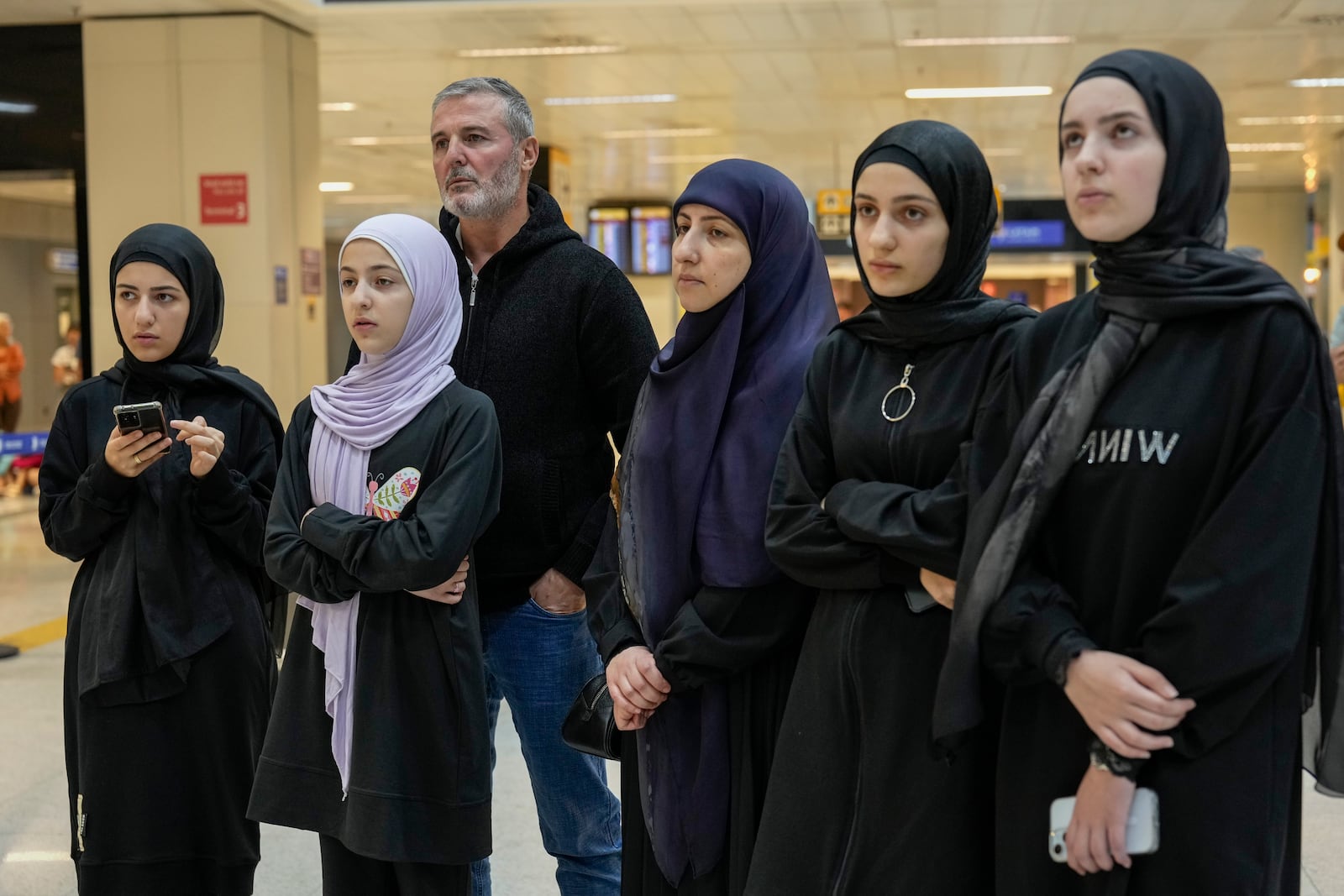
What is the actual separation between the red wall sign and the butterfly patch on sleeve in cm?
667

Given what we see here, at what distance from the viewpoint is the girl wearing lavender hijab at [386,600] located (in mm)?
2189

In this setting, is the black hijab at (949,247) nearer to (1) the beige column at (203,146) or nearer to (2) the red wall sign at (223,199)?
(1) the beige column at (203,146)

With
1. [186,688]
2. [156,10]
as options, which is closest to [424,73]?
[156,10]

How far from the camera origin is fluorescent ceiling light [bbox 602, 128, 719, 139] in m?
13.7

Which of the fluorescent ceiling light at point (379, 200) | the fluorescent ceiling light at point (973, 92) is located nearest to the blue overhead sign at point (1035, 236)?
the fluorescent ceiling light at point (973, 92)

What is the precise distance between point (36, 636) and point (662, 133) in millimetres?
9131

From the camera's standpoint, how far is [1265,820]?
152cm

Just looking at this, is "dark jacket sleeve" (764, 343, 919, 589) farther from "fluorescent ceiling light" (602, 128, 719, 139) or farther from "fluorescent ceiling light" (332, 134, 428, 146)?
"fluorescent ceiling light" (332, 134, 428, 146)

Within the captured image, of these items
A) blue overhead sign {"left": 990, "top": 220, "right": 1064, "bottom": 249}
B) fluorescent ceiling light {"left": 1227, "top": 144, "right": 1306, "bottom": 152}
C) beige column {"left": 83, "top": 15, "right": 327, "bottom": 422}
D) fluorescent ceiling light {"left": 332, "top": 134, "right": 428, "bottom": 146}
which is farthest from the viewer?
blue overhead sign {"left": 990, "top": 220, "right": 1064, "bottom": 249}

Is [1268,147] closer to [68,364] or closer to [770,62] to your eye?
[770,62]

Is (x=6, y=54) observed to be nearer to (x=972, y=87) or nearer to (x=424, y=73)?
(x=424, y=73)

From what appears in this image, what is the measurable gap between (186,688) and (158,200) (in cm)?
653

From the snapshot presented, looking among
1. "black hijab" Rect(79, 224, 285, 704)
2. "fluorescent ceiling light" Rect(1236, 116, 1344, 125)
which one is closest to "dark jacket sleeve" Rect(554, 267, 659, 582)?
"black hijab" Rect(79, 224, 285, 704)

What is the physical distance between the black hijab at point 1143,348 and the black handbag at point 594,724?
0.74m
